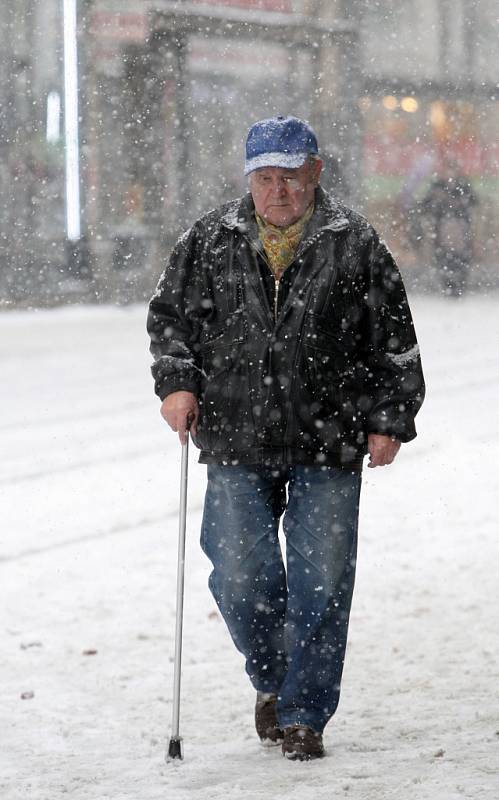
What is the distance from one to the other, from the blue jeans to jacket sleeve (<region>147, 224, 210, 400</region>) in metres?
0.28

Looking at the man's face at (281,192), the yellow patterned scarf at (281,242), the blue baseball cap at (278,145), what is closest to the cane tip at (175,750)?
the yellow patterned scarf at (281,242)

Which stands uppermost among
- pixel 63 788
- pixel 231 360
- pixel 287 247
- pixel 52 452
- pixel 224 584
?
pixel 287 247

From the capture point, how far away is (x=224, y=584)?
3.87 meters

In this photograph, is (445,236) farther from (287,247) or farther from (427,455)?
(287,247)

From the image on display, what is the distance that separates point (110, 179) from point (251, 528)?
725 inches

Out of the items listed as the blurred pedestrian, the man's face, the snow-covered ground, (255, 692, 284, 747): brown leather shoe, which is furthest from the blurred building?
(255, 692, 284, 747): brown leather shoe

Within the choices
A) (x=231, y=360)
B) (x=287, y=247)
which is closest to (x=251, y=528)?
(x=231, y=360)

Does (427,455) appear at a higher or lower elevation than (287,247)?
lower

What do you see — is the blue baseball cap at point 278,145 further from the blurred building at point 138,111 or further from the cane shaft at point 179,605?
the blurred building at point 138,111

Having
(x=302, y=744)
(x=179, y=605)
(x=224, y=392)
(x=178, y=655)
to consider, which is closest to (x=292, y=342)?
(x=224, y=392)

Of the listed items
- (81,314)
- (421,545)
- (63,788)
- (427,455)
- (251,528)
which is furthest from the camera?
(81,314)

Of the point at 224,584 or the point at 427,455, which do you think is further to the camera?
the point at 427,455

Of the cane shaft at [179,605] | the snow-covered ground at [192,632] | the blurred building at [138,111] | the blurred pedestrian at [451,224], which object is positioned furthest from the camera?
the blurred pedestrian at [451,224]

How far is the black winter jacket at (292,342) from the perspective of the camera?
3.71 meters
